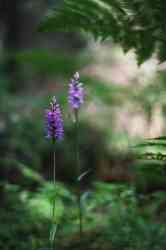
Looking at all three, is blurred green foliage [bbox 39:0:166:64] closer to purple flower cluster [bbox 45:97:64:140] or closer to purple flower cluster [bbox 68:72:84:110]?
purple flower cluster [bbox 68:72:84:110]

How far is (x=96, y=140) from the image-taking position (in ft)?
20.2

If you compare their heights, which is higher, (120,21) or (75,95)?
(120,21)

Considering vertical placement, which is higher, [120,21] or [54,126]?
[120,21]

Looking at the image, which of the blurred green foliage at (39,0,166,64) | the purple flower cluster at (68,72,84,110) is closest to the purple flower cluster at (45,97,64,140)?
the purple flower cluster at (68,72,84,110)

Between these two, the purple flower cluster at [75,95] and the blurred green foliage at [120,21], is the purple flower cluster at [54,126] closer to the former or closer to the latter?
the purple flower cluster at [75,95]

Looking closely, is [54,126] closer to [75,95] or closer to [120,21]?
[75,95]

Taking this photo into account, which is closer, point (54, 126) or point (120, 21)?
point (54, 126)

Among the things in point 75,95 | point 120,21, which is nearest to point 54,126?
point 75,95

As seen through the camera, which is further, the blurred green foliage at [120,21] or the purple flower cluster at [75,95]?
the blurred green foliage at [120,21]

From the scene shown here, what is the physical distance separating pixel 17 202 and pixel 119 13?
1.81 meters

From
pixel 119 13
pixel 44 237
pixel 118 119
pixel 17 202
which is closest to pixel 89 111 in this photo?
pixel 118 119

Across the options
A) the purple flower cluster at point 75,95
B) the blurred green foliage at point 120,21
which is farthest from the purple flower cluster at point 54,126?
the blurred green foliage at point 120,21

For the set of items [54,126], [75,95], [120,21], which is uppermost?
[120,21]

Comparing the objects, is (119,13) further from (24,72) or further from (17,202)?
(24,72)
